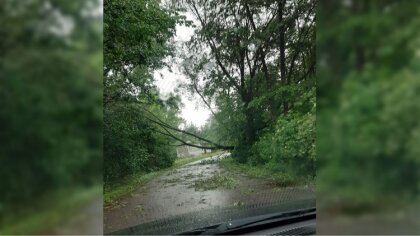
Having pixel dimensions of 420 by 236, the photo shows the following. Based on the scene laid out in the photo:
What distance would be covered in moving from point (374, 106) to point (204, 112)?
1.16 metres

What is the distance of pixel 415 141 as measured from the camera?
0.50 metres

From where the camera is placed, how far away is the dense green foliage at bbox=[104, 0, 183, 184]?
137 centimetres

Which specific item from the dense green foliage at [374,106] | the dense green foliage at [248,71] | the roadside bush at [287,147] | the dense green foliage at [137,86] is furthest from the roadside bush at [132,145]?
the dense green foliage at [374,106]

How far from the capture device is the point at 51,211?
0.63 m

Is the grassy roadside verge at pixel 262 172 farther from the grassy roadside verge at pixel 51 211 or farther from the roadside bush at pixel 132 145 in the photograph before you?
the grassy roadside verge at pixel 51 211

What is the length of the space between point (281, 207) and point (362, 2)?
43.7 inches

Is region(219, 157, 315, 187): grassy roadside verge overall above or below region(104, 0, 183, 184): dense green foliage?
below

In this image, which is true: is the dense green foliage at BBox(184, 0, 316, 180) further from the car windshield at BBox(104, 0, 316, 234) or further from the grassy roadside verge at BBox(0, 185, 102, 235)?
the grassy roadside verge at BBox(0, 185, 102, 235)

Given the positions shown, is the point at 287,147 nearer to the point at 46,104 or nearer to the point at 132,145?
the point at 132,145

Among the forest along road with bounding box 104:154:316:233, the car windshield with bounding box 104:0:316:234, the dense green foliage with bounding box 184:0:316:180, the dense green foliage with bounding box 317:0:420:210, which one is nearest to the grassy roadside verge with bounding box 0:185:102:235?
the dense green foliage with bounding box 317:0:420:210

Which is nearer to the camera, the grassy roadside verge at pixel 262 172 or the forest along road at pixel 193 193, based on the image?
the forest along road at pixel 193 193

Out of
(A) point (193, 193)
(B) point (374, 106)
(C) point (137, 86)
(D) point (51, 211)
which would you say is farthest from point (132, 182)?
(B) point (374, 106)

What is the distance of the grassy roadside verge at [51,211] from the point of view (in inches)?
24.9

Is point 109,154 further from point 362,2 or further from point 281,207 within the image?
point 362,2
